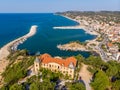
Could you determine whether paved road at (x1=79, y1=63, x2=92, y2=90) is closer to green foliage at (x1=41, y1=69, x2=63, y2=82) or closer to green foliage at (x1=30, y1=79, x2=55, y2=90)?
green foliage at (x1=41, y1=69, x2=63, y2=82)

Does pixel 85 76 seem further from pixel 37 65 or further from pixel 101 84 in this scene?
pixel 37 65

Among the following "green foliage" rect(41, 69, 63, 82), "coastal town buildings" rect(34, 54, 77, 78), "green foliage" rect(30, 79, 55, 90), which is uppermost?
"coastal town buildings" rect(34, 54, 77, 78)

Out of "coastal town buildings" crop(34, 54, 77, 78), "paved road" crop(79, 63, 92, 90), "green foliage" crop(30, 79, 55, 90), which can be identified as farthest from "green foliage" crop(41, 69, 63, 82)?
"green foliage" crop(30, 79, 55, 90)

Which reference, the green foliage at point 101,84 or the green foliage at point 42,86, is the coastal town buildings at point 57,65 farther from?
the green foliage at point 42,86

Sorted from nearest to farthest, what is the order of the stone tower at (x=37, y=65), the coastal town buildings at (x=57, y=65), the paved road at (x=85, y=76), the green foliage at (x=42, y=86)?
the green foliage at (x=42, y=86)
the paved road at (x=85, y=76)
the coastal town buildings at (x=57, y=65)
the stone tower at (x=37, y=65)

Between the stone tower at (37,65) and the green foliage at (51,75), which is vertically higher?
the stone tower at (37,65)

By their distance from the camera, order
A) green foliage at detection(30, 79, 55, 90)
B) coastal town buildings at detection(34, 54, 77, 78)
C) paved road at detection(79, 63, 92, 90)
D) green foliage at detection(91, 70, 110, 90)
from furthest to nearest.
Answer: coastal town buildings at detection(34, 54, 77, 78) < paved road at detection(79, 63, 92, 90) < green foliage at detection(91, 70, 110, 90) < green foliage at detection(30, 79, 55, 90)

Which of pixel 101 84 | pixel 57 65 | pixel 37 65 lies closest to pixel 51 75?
pixel 57 65

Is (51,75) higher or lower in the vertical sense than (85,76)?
higher

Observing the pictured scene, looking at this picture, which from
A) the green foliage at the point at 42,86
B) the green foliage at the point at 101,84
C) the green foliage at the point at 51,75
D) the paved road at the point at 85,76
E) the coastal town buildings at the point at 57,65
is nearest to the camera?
the green foliage at the point at 42,86

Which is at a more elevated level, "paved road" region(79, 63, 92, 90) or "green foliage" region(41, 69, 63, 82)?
"green foliage" region(41, 69, 63, 82)

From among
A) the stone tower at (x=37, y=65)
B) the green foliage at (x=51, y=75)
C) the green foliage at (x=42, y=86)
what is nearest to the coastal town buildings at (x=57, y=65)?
the stone tower at (x=37, y=65)
